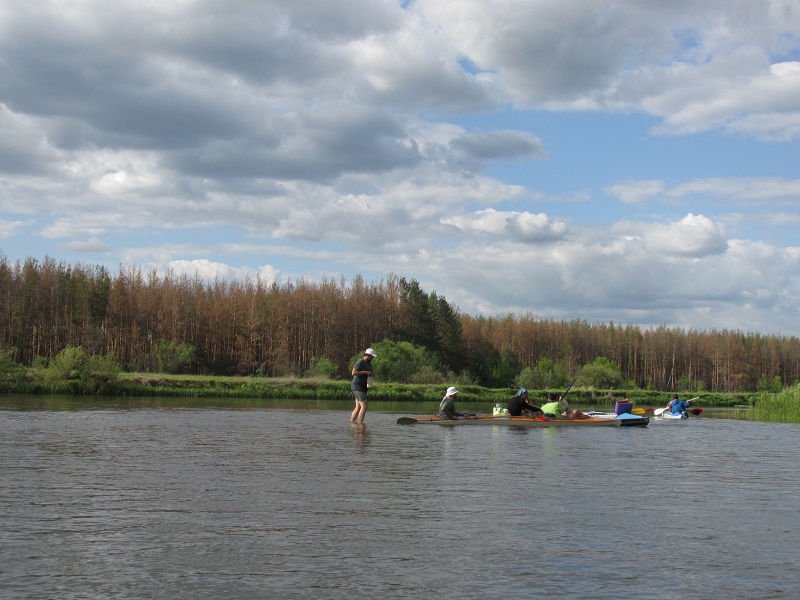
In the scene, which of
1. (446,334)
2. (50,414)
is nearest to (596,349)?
(446,334)

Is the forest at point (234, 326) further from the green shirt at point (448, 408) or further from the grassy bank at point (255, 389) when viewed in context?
the green shirt at point (448, 408)

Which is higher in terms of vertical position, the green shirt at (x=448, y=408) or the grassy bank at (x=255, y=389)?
the green shirt at (x=448, y=408)

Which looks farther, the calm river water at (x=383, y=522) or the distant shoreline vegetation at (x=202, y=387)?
the distant shoreline vegetation at (x=202, y=387)

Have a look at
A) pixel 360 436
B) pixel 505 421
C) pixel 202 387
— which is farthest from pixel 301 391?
pixel 360 436

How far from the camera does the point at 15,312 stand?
3029 inches

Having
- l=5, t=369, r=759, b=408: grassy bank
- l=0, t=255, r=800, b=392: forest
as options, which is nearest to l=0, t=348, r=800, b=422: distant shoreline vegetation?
l=5, t=369, r=759, b=408: grassy bank

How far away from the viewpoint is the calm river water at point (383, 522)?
6.89 meters

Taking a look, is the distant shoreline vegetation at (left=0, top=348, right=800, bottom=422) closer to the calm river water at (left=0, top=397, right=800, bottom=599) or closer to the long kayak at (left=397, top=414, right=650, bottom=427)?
the long kayak at (left=397, top=414, right=650, bottom=427)

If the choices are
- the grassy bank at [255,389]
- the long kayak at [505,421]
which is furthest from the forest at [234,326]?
the long kayak at [505,421]

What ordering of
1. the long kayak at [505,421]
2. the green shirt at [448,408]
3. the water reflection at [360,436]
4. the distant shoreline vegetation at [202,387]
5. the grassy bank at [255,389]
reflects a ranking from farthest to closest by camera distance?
the grassy bank at [255,389] → the distant shoreline vegetation at [202,387] → the green shirt at [448,408] → the long kayak at [505,421] → the water reflection at [360,436]

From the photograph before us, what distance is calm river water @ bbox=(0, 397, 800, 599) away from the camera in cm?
689

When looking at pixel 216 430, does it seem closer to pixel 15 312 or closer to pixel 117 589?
pixel 117 589

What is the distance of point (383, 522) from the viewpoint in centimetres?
926

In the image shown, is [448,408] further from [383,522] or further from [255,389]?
[255,389]
